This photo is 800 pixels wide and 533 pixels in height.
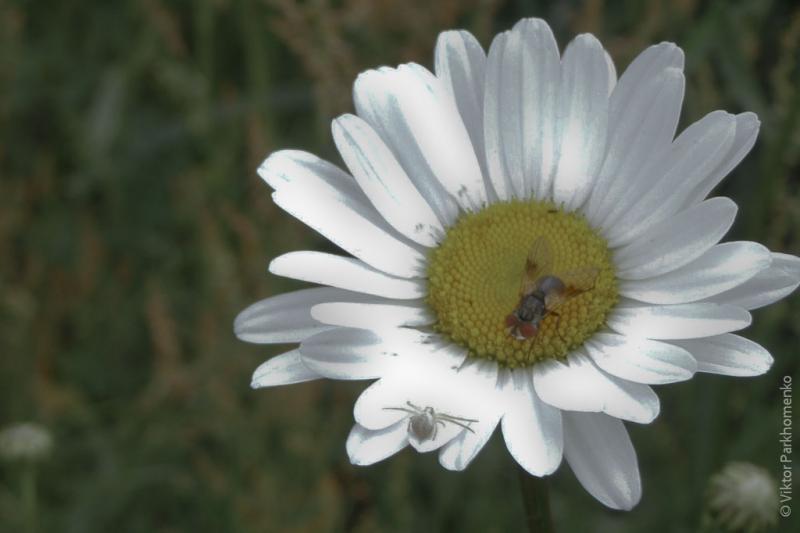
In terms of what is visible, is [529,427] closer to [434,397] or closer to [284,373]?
[434,397]

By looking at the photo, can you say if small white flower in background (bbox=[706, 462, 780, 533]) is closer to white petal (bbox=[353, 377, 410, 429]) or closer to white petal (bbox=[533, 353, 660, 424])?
white petal (bbox=[533, 353, 660, 424])

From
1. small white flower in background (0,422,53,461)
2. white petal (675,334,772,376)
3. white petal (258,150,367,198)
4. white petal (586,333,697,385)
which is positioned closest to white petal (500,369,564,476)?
white petal (586,333,697,385)

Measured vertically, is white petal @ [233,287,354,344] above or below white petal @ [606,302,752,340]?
above

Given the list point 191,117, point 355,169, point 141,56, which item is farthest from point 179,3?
point 355,169

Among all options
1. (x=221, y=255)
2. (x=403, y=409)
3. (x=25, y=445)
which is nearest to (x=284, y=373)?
(x=403, y=409)

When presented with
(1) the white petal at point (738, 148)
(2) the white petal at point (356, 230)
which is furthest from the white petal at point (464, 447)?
(1) the white petal at point (738, 148)

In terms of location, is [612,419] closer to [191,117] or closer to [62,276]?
[191,117]
